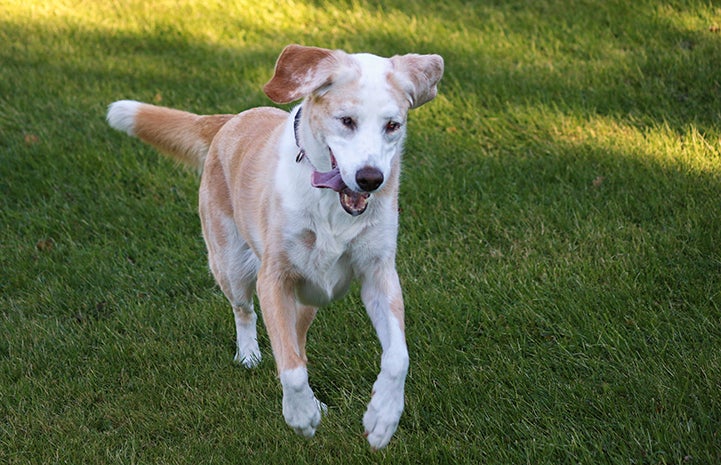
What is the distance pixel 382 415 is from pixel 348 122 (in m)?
1.12

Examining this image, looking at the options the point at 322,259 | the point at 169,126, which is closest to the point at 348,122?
the point at 322,259

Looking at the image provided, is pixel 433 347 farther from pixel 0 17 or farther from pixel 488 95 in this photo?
pixel 0 17

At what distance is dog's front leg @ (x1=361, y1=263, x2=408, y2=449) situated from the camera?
11.6 feet

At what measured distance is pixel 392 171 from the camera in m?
3.94

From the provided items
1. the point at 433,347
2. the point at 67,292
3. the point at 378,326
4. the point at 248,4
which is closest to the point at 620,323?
the point at 433,347

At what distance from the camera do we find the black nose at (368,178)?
3416mm

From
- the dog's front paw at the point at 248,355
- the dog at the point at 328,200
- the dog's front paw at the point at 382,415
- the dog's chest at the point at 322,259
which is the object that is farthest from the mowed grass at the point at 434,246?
the dog's chest at the point at 322,259

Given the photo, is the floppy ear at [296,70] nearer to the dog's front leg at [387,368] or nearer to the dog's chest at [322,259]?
the dog's chest at [322,259]

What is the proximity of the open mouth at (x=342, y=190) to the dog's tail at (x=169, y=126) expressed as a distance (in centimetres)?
162

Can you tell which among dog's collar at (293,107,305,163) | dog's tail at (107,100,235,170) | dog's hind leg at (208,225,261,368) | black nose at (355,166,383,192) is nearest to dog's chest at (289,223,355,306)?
dog's collar at (293,107,305,163)

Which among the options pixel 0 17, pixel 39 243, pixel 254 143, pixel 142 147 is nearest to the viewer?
pixel 254 143

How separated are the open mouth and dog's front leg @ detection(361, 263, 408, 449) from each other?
13.9 inches

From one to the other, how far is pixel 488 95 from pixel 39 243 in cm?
363

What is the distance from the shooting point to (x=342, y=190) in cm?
372
